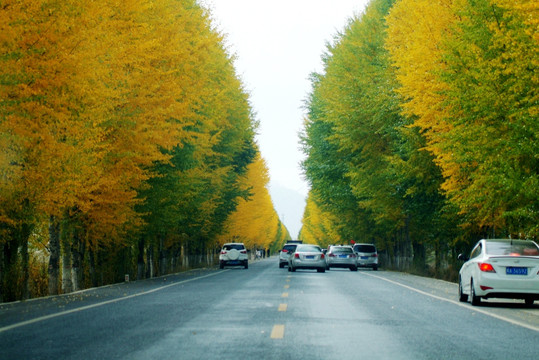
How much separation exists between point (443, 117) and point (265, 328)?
45.3ft

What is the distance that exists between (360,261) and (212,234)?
14016 millimetres

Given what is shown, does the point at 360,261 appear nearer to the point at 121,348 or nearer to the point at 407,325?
the point at 407,325

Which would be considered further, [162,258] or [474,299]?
[162,258]

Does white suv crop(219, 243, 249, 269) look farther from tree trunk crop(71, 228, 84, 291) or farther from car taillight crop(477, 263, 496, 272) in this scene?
car taillight crop(477, 263, 496, 272)

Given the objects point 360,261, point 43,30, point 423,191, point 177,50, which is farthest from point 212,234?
point 43,30

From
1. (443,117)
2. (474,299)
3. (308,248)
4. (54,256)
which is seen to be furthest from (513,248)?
(308,248)

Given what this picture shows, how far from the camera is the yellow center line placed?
1084cm

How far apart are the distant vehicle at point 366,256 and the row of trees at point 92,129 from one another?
44.4ft

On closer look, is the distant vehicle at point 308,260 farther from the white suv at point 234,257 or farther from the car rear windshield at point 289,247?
the car rear windshield at point 289,247

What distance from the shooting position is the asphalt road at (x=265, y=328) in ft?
30.7

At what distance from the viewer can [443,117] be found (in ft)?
78.5

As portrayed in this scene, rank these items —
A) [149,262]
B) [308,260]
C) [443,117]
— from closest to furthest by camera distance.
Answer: [443,117] → [149,262] → [308,260]

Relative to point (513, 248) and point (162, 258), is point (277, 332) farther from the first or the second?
point (162, 258)

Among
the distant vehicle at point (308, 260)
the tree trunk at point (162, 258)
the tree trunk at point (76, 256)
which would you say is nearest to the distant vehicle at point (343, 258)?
the distant vehicle at point (308, 260)
